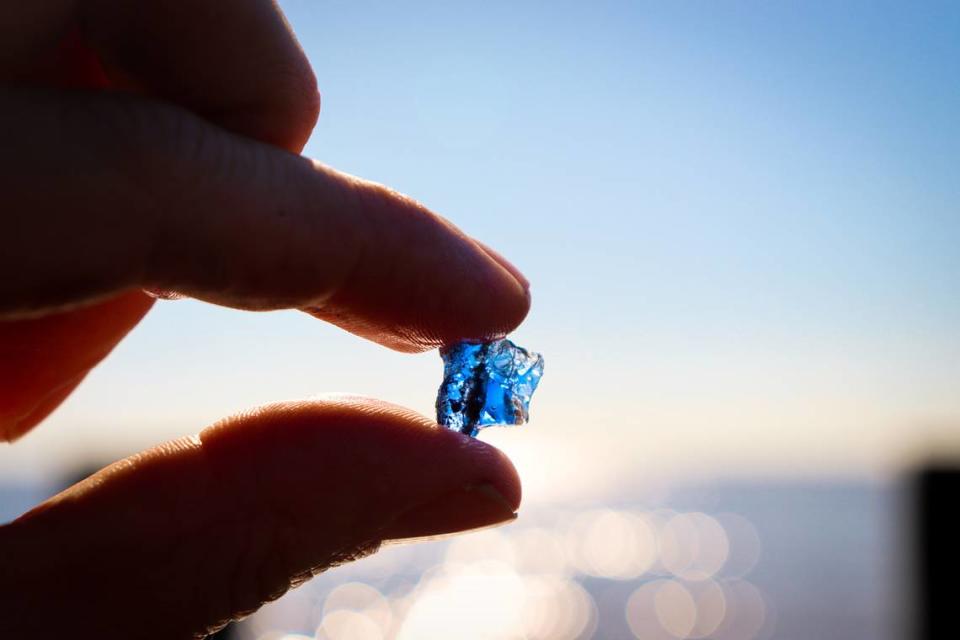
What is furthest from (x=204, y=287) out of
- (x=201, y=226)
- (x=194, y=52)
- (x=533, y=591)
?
(x=533, y=591)

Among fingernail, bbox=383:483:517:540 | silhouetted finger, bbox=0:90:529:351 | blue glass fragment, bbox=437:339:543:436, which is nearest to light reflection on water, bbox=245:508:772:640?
blue glass fragment, bbox=437:339:543:436

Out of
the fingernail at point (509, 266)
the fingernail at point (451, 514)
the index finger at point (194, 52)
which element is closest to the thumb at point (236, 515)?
the fingernail at point (451, 514)

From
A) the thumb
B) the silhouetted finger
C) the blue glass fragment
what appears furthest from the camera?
the blue glass fragment

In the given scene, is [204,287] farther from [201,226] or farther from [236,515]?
[236,515]

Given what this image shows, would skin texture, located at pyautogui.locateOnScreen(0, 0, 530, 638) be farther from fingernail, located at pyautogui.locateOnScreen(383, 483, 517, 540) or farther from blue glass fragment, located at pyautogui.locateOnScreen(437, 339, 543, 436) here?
blue glass fragment, located at pyautogui.locateOnScreen(437, 339, 543, 436)

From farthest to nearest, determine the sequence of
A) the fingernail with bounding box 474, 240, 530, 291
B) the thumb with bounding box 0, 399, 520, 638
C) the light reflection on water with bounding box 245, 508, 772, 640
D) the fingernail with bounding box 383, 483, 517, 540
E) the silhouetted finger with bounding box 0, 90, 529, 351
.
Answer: the light reflection on water with bounding box 245, 508, 772, 640 < the fingernail with bounding box 474, 240, 530, 291 < the fingernail with bounding box 383, 483, 517, 540 < the thumb with bounding box 0, 399, 520, 638 < the silhouetted finger with bounding box 0, 90, 529, 351

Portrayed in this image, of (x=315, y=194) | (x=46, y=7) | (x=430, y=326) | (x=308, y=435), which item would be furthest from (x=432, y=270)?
(x=46, y=7)
